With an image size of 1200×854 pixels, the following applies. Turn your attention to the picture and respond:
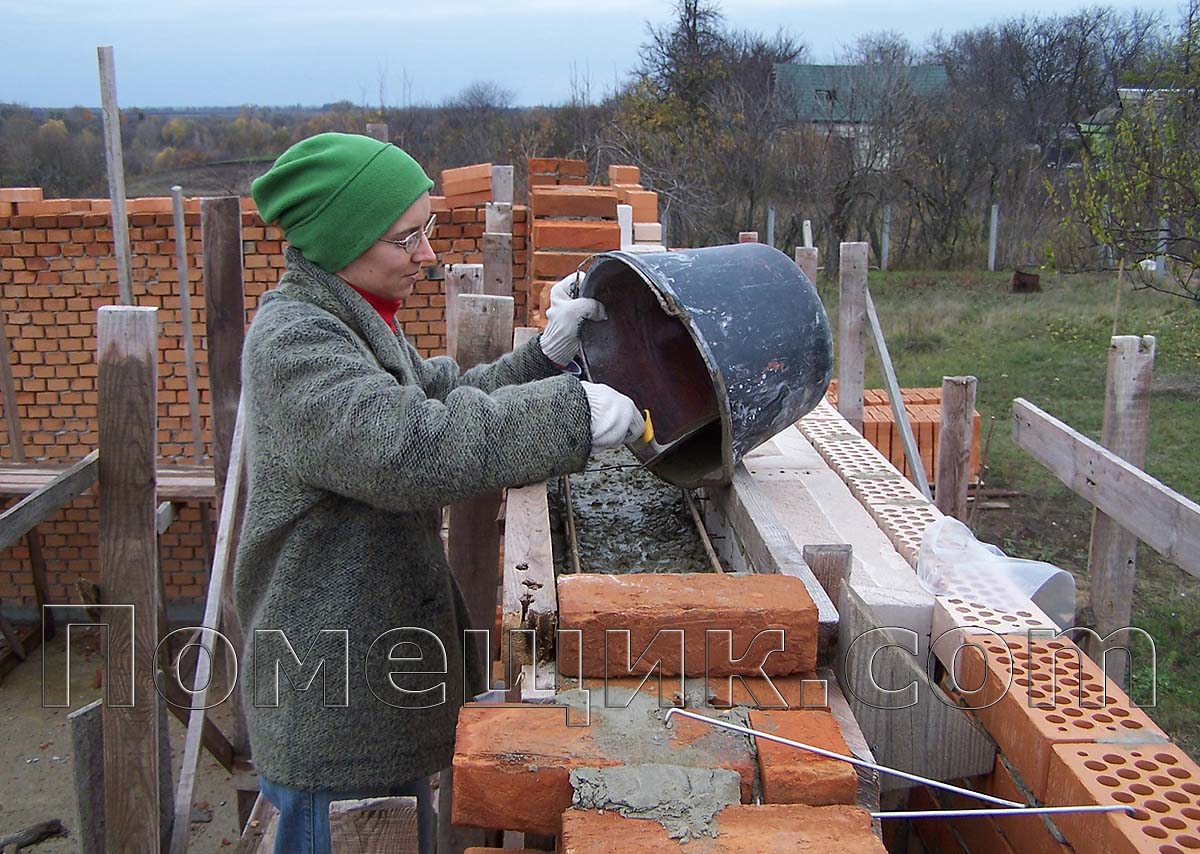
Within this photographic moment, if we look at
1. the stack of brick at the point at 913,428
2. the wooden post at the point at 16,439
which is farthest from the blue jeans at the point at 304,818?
the wooden post at the point at 16,439

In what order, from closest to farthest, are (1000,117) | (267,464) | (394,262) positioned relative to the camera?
(267,464)
(394,262)
(1000,117)

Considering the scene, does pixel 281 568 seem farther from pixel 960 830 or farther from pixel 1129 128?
pixel 1129 128

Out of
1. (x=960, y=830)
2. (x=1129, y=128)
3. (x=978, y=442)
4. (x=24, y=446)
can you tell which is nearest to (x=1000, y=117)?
(x=1129, y=128)

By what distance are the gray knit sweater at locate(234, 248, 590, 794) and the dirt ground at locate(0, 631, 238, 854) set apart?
341 centimetres

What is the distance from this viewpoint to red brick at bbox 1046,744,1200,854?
66.8 inches

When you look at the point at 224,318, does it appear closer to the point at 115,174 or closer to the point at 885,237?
the point at 115,174

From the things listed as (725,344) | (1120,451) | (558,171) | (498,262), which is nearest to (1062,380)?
(558,171)

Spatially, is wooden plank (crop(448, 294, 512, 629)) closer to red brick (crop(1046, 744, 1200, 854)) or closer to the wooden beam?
red brick (crop(1046, 744, 1200, 854))

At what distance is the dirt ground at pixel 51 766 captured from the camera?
5.64 metres

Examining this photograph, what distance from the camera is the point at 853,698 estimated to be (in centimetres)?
204

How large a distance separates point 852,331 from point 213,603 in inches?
163

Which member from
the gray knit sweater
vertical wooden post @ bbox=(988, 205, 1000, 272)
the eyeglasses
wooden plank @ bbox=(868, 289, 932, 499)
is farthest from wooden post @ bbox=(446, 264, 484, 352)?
vertical wooden post @ bbox=(988, 205, 1000, 272)

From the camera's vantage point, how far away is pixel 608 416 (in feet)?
5.99

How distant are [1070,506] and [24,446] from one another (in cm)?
788
